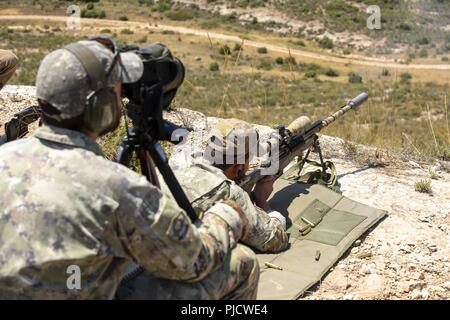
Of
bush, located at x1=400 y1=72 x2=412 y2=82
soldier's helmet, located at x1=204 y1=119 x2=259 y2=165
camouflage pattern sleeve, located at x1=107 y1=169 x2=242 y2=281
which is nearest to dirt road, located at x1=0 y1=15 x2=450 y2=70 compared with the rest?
bush, located at x1=400 y1=72 x2=412 y2=82

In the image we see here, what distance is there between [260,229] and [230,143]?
0.60 m

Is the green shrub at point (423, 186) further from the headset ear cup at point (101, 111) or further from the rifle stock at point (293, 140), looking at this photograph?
the headset ear cup at point (101, 111)

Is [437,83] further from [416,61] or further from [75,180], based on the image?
[75,180]

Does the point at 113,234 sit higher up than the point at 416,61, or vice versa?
the point at 113,234

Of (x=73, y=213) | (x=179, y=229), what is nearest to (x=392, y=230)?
(x=179, y=229)

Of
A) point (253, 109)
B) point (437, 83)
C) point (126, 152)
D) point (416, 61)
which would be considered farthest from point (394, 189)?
point (416, 61)

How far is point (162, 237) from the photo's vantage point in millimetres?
2389

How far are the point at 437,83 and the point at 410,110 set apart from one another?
10.2 m

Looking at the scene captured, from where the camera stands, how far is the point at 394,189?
577cm

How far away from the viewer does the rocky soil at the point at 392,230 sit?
420cm

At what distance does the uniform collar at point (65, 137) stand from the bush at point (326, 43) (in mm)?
37758

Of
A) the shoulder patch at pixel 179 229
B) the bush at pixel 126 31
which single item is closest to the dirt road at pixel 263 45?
the bush at pixel 126 31

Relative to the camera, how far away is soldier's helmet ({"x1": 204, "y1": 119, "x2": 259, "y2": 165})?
3.95 meters
